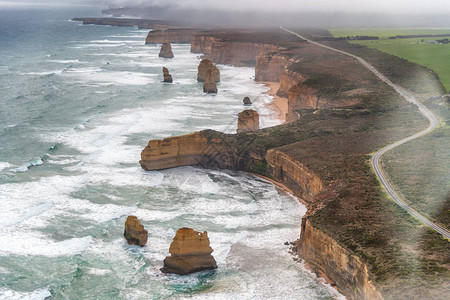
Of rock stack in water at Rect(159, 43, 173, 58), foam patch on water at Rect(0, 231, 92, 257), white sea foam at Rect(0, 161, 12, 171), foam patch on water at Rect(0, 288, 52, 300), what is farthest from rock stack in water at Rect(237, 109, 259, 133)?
rock stack in water at Rect(159, 43, 173, 58)

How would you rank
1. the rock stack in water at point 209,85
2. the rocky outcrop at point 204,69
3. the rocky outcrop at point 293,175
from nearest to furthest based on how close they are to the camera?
the rocky outcrop at point 293,175 < the rock stack in water at point 209,85 < the rocky outcrop at point 204,69

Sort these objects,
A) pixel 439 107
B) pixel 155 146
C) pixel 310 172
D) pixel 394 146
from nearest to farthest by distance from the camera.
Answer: pixel 310 172, pixel 394 146, pixel 155 146, pixel 439 107

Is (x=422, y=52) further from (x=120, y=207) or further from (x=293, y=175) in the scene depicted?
(x=120, y=207)

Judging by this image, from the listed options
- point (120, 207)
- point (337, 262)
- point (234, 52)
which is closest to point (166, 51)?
point (234, 52)

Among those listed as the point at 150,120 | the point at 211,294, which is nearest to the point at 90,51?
the point at 150,120

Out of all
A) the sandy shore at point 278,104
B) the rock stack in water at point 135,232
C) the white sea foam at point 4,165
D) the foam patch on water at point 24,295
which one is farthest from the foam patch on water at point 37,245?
the sandy shore at point 278,104

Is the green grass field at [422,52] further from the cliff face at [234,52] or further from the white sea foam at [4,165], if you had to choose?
the white sea foam at [4,165]

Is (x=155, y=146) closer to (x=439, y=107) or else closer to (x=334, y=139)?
(x=334, y=139)
